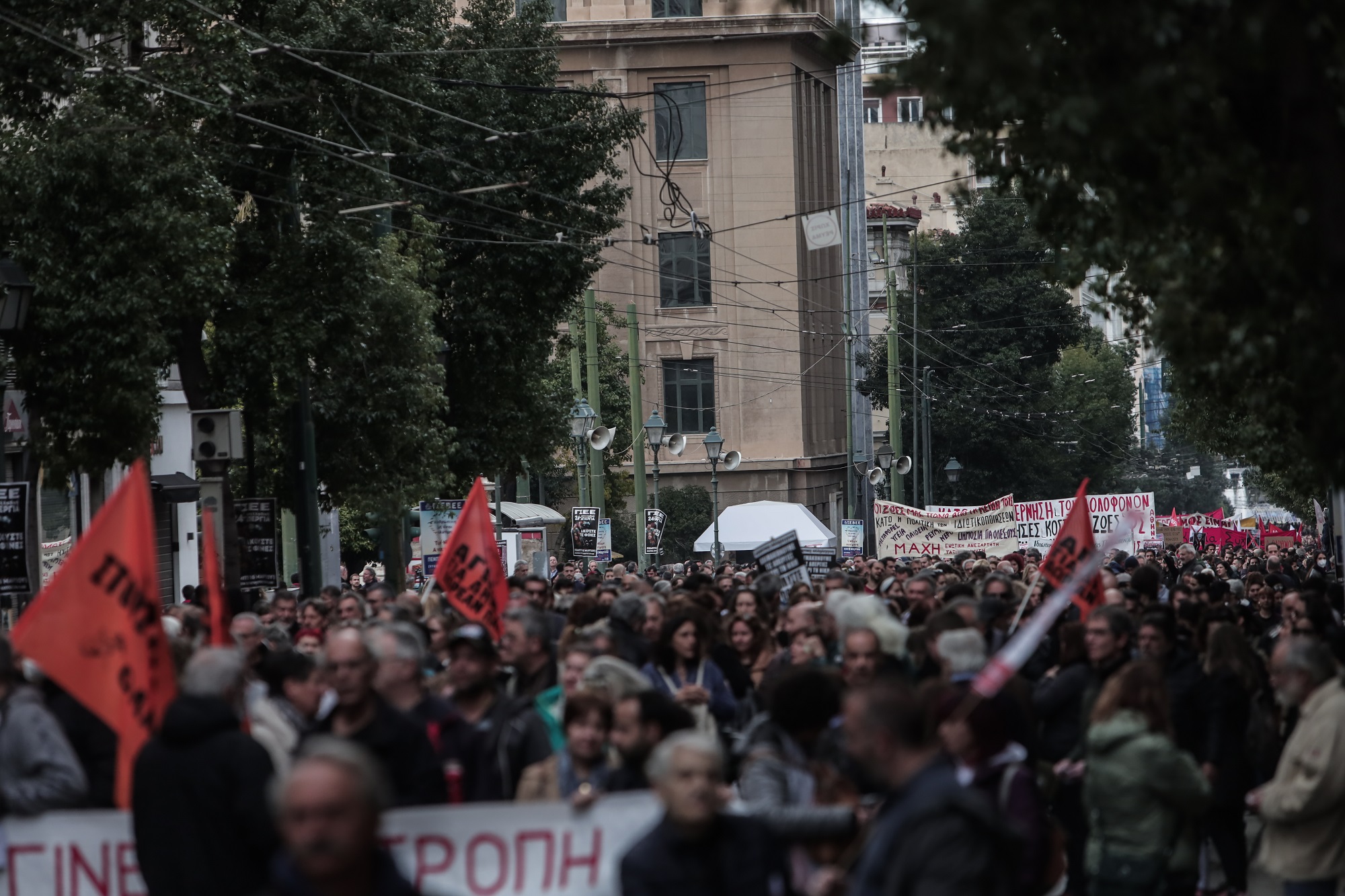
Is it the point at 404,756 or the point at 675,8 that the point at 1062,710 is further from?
the point at 675,8

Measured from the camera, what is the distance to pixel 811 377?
213 ft

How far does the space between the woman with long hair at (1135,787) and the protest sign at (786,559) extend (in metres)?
12.0

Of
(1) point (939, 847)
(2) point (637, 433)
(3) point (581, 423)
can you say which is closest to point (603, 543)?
(3) point (581, 423)

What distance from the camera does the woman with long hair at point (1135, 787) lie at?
25.5 feet

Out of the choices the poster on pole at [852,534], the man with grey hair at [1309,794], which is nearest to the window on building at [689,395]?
the poster on pole at [852,534]

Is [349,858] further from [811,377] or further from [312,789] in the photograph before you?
[811,377]

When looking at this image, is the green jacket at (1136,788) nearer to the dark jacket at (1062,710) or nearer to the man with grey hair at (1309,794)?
the man with grey hair at (1309,794)

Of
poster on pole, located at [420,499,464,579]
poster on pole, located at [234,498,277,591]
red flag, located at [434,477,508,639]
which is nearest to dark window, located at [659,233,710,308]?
poster on pole, located at [420,499,464,579]

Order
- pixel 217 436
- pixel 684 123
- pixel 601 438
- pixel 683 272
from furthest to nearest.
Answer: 1. pixel 683 272
2. pixel 684 123
3. pixel 601 438
4. pixel 217 436

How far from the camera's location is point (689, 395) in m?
63.5

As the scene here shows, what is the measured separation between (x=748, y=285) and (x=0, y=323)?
4728 centimetres

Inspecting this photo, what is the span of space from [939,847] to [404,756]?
2616 millimetres

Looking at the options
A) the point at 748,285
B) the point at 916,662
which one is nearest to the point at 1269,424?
the point at 916,662

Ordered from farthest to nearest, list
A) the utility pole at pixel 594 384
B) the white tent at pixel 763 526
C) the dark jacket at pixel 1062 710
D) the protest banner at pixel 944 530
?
the protest banner at pixel 944 530, the utility pole at pixel 594 384, the white tent at pixel 763 526, the dark jacket at pixel 1062 710
